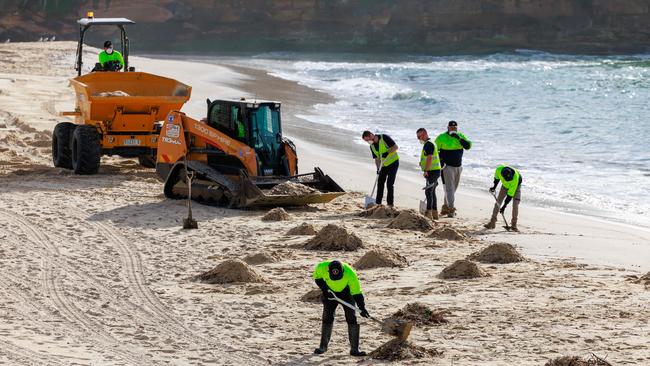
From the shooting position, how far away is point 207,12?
3420 inches

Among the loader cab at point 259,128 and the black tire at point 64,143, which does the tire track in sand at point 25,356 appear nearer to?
the loader cab at point 259,128

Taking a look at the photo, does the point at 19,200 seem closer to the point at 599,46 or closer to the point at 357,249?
the point at 357,249

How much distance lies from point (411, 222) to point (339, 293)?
247 inches

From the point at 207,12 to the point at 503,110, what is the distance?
53747 millimetres

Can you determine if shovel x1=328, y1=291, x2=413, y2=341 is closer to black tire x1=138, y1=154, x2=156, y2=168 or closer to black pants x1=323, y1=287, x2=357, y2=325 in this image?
black pants x1=323, y1=287, x2=357, y2=325

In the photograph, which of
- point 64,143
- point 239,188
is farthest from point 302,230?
point 64,143

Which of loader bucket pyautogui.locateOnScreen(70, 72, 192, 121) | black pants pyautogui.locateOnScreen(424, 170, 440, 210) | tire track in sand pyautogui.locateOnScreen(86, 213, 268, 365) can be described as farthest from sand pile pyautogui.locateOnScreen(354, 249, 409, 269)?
loader bucket pyautogui.locateOnScreen(70, 72, 192, 121)

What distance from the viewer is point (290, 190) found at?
1672cm

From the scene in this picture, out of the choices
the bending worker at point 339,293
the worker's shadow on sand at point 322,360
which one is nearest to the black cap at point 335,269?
A: the bending worker at point 339,293

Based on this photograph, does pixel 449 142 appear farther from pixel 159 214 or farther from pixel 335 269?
pixel 335 269

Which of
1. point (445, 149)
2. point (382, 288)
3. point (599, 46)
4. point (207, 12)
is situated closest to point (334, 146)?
point (445, 149)

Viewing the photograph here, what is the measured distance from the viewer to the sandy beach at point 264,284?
31.5 ft

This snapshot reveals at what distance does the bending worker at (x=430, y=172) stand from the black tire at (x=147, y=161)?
253 inches

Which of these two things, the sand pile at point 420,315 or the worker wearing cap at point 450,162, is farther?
the worker wearing cap at point 450,162
